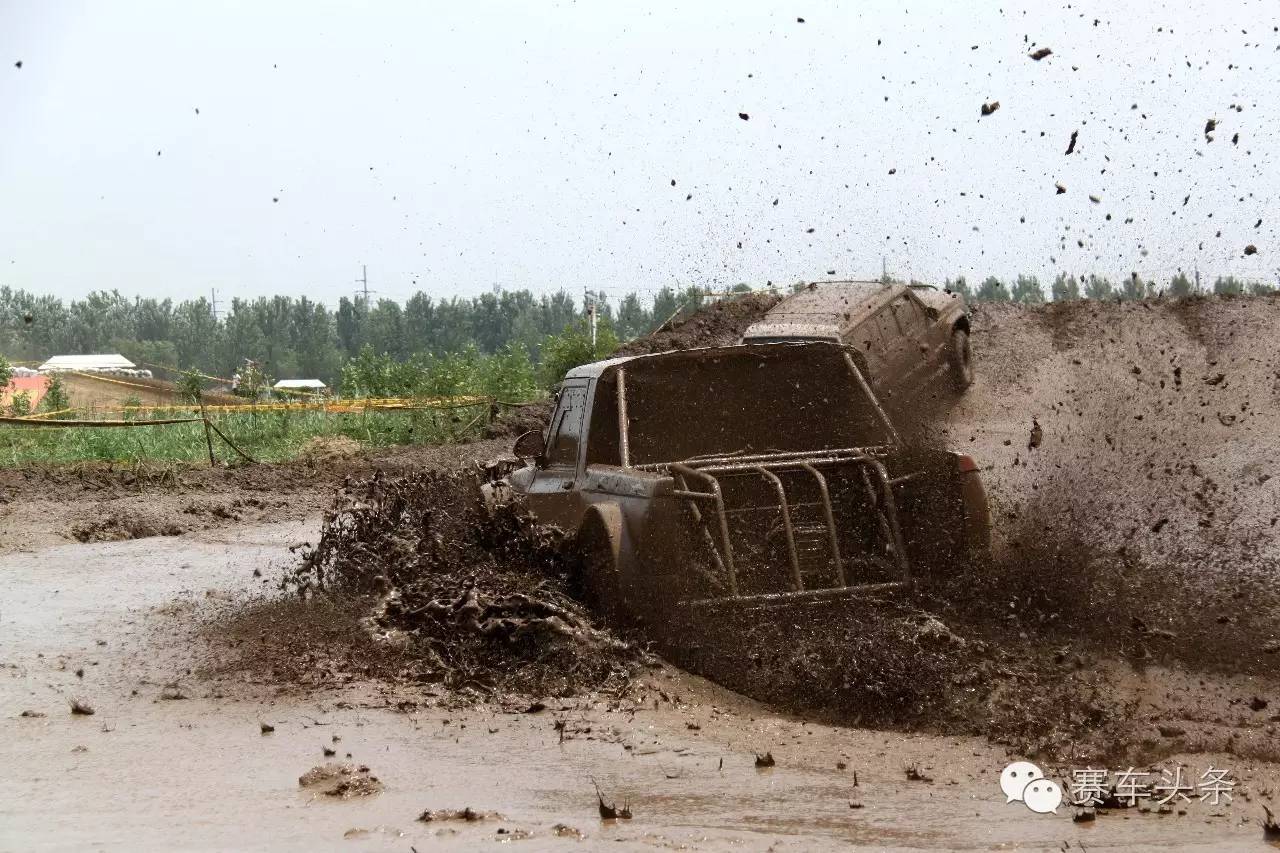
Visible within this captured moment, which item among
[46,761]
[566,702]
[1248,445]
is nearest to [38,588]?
[46,761]

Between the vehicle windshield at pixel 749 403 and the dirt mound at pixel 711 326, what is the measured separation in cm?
1971

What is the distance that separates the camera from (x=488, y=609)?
6812 mm

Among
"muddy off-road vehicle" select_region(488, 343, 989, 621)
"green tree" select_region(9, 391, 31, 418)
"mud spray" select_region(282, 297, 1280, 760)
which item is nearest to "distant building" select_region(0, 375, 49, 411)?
"green tree" select_region(9, 391, 31, 418)

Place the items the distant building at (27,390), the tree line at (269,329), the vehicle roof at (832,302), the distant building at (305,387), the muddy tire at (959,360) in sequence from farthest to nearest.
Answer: the tree line at (269,329)
the distant building at (305,387)
the distant building at (27,390)
the muddy tire at (959,360)
the vehicle roof at (832,302)

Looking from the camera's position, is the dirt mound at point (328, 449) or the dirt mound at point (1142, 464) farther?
the dirt mound at point (328, 449)

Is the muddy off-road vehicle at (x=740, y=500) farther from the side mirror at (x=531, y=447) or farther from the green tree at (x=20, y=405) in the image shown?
the green tree at (x=20, y=405)

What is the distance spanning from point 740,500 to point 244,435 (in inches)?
780

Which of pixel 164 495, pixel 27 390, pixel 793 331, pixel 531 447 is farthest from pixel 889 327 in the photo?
pixel 27 390

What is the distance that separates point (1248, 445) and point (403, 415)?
1571 cm

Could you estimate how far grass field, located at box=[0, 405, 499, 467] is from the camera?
21.8 meters

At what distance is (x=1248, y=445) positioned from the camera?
14.7 metres

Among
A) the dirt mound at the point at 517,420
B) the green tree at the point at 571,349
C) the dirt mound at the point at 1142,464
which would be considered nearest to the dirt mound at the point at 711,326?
the dirt mound at the point at 517,420

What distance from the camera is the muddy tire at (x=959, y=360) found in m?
18.5

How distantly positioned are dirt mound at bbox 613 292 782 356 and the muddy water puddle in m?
20.9
